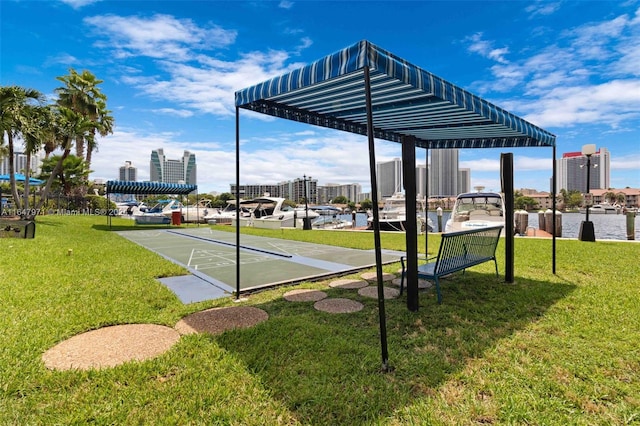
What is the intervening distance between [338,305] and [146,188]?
21679 millimetres

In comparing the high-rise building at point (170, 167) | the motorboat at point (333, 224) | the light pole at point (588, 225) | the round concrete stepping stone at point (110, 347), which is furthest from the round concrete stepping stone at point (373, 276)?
the high-rise building at point (170, 167)

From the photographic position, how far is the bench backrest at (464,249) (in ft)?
15.2

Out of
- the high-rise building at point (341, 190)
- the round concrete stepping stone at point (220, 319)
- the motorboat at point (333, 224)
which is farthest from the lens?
the high-rise building at point (341, 190)

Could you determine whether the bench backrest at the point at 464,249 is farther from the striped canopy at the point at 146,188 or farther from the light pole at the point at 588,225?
the striped canopy at the point at 146,188

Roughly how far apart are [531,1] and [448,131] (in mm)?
5388

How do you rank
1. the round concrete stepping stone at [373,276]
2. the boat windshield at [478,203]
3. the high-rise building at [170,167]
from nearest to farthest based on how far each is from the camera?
1. the round concrete stepping stone at [373,276]
2. the boat windshield at [478,203]
3. the high-rise building at [170,167]

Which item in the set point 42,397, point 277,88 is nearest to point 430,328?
point 277,88

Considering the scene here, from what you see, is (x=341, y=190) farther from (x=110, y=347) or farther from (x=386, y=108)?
(x=110, y=347)

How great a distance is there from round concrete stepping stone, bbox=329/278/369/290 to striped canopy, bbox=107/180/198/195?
1929cm

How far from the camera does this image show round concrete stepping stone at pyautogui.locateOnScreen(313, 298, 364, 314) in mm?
4258

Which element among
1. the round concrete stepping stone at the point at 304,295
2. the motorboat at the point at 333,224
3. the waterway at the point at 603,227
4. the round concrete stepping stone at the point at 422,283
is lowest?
the motorboat at the point at 333,224

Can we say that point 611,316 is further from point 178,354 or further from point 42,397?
point 42,397

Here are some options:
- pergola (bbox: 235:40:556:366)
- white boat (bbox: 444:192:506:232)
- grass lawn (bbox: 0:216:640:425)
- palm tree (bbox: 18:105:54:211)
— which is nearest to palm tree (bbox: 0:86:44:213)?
palm tree (bbox: 18:105:54:211)

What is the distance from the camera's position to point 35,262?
22.2 feet
